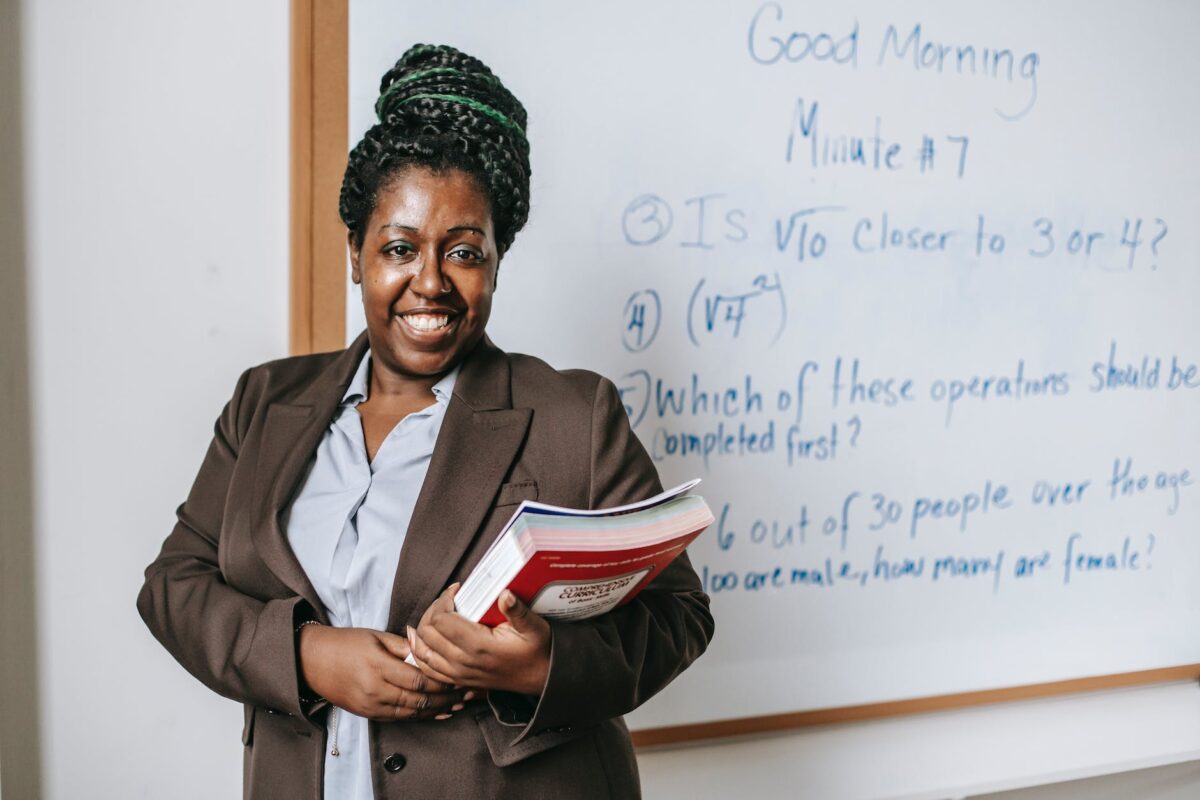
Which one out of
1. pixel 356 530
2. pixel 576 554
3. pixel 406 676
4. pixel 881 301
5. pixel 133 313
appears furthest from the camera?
pixel 881 301

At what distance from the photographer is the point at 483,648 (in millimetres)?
806

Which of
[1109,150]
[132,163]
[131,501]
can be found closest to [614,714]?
[131,501]

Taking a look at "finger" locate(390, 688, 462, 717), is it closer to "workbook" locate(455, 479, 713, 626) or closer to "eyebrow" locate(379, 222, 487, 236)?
"workbook" locate(455, 479, 713, 626)

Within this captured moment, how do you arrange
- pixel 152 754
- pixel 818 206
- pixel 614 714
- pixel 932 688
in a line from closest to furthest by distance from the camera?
pixel 614 714 → pixel 152 754 → pixel 818 206 → pixel 932 688

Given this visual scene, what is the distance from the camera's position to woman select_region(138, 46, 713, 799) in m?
0.89

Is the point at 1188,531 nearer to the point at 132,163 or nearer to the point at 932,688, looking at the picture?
the point at 932,688

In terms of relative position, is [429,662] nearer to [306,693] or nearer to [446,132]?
[306,693]

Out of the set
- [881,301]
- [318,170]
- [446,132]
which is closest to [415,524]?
[446,132]

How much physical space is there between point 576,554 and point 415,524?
0.75 feet

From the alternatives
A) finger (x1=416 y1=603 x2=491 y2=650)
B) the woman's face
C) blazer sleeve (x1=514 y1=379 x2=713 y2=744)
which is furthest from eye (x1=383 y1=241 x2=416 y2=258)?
finger (x1=416 y1=603 x2=491 y2=650)

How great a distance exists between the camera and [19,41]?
1245 millimetres

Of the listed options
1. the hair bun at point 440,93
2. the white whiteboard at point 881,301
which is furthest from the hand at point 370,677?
the white whiteboard at point 881,301

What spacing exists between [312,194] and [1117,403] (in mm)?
1458

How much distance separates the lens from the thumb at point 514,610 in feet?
2.52
